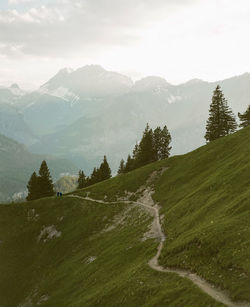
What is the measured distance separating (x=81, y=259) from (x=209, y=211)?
2670cm

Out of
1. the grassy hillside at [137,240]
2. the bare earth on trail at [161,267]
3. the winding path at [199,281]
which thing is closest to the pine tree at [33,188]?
the grassy hillside at [137,240]

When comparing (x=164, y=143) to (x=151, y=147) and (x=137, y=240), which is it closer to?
(x=151, y=147)

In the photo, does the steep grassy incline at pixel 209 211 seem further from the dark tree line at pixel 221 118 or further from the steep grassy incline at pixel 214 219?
the dark tree line at pixel 221 118

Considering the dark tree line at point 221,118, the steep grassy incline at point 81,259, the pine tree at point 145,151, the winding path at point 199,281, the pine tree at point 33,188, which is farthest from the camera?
the pine tree at point 145,151

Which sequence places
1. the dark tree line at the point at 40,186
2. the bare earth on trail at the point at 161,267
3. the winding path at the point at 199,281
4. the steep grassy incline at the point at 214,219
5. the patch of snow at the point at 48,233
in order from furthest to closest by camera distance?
the dark tree line at the point at 40,186, the patch of snow at the point at 48,233, the steep grassy incline at the point at 214,219, the bare earth on trail at the point at 161,267, the winding path at the point at 199,281

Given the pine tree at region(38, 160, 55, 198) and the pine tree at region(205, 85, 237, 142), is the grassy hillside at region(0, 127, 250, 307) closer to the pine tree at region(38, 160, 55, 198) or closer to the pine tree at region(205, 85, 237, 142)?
the pine tree at region(38, 160, 55, 198)

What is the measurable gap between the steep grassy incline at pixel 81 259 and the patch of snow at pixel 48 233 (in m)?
0.26

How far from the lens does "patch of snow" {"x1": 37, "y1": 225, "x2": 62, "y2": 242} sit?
221ft

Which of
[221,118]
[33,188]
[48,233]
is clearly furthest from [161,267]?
[33,188]

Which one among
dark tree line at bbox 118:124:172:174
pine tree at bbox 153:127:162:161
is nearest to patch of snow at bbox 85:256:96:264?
dark tree line at bbox 118:124:172:174

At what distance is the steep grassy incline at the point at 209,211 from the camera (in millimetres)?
25156

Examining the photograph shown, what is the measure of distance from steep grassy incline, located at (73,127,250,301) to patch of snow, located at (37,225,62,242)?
563 inches

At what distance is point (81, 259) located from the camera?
53000mm

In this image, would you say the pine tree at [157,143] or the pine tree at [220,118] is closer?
the pine tree at [220,118]
